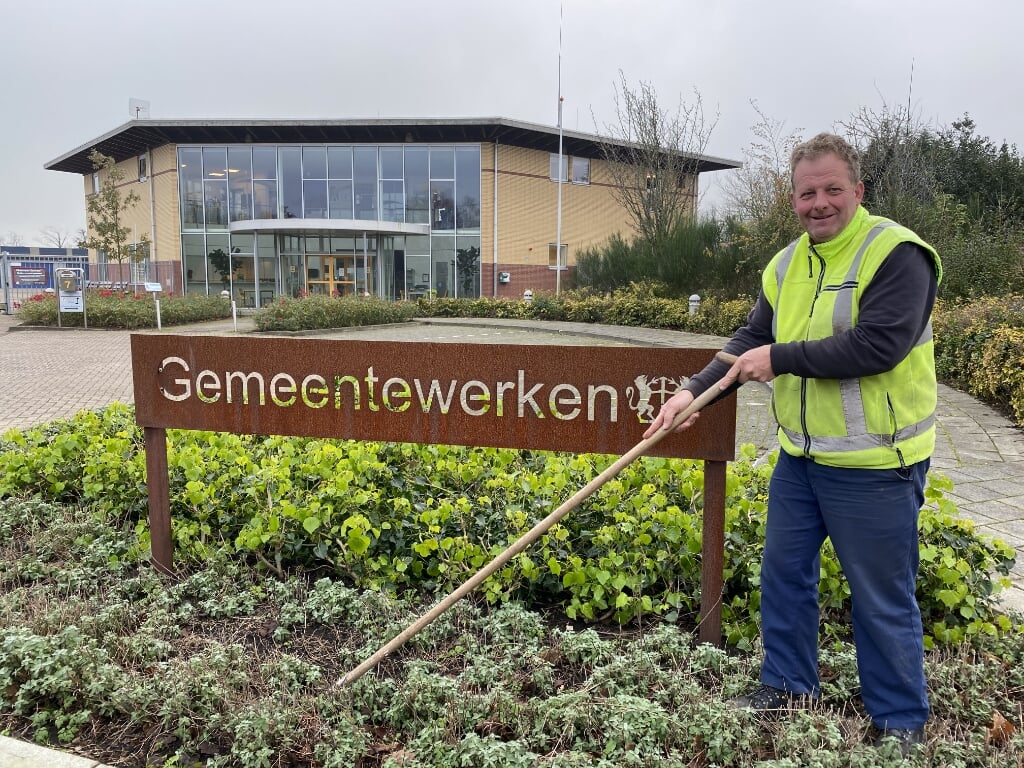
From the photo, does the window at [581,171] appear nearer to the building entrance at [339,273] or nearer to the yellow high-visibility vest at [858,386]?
the building entrance at [339,273]

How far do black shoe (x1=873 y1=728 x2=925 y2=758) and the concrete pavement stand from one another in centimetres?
141

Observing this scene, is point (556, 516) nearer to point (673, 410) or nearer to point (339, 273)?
point (673, 410)

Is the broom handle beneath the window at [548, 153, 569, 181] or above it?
beneath

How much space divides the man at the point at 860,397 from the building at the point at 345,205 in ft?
102

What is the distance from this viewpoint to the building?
3300 centimetres

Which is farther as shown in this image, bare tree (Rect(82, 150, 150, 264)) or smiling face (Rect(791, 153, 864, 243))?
bare tree (Rect(82, 150, 150, 264))

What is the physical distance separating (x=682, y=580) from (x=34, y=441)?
421 cm

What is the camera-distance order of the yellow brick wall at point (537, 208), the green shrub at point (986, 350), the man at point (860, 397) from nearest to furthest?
the man at point (860, 397) < the green shrub at point (986, 350) < the yellow brick wall at point (537, 208)

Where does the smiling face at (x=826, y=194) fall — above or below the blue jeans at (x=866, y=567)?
above

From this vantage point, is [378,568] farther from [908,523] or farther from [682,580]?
[908,523]

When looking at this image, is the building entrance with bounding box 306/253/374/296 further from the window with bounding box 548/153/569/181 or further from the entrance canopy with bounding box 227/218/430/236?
the window with bounding box 548/153/569/181

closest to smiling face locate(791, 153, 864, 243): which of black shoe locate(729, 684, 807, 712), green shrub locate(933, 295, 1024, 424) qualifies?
black shoe locate(729, 684, 807, 712)

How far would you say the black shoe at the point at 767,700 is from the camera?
2.39 meters

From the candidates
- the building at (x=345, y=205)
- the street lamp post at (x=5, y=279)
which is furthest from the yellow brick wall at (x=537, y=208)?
the street lamp post at (x=5, y=279)
